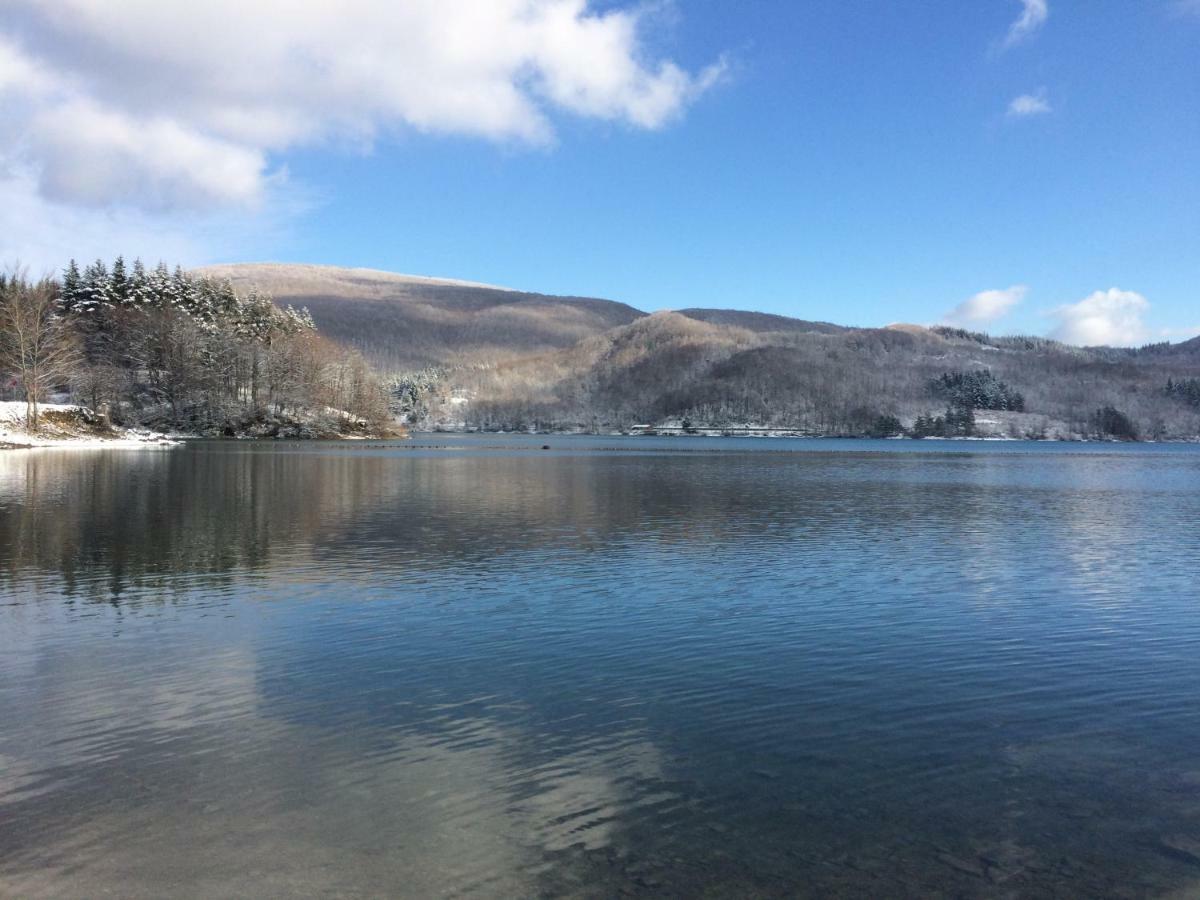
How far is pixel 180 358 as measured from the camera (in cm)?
12369

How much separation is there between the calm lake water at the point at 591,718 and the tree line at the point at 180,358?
3947 inches

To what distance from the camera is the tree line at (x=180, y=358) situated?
390ft

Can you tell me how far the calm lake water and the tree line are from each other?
329 feet

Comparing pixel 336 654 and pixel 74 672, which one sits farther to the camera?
pixel 336 654

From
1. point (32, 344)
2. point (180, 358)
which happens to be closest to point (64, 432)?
point (32, 344)

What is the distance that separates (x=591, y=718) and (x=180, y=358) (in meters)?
127

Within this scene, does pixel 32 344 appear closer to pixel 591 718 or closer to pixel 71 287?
pixel 71 287

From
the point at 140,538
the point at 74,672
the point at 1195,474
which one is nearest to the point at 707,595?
the point at 74,672

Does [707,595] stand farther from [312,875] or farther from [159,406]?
[159,406]

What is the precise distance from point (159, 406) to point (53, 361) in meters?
26.0

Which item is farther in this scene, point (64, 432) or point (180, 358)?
point (180, 358)

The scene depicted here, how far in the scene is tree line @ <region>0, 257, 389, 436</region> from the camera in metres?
119

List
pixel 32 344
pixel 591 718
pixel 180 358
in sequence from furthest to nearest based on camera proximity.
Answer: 1. pixel 180 358
2. pixel 32 344
3. pixel 591 718

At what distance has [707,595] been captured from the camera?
920 inches
